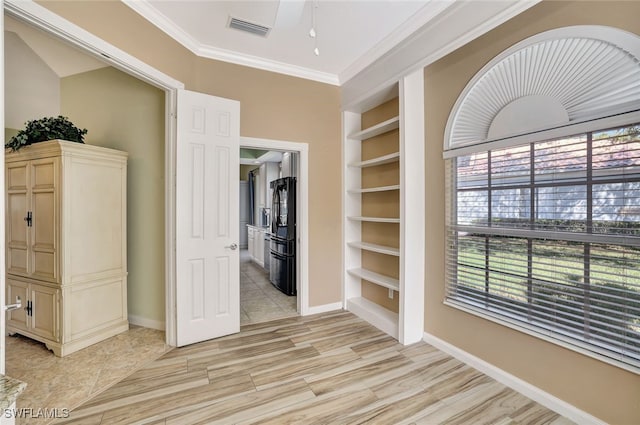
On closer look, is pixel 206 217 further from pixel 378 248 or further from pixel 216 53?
pixel 378 248

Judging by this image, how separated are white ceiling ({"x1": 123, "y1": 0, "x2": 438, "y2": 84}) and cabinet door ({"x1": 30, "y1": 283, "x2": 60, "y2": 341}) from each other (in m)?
2.72

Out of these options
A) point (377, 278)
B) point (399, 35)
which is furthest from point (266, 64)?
point (377, 278)

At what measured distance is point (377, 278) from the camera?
11.0 feet

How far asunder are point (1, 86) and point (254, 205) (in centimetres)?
673

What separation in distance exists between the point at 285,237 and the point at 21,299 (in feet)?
9.94

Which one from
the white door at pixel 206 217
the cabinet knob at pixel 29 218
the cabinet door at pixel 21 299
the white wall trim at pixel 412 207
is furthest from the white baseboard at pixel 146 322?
the white wall trim at pixel 412 207

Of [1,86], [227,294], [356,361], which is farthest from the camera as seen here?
[227,294]

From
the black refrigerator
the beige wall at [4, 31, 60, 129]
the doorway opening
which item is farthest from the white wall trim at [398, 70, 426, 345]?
the beige wall at [4, 31, 60, 129]

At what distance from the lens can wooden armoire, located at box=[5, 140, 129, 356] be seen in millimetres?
2635

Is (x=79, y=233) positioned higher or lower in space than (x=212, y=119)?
lower

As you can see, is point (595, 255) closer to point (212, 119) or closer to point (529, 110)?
point (529, 110)

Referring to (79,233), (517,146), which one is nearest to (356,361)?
(517,146)

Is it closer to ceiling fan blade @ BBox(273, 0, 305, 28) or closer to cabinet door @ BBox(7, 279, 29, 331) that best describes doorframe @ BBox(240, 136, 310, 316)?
ceiling fan blade @ BBox(273, 0, 305, 28)

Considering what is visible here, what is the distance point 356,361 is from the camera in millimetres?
2543
